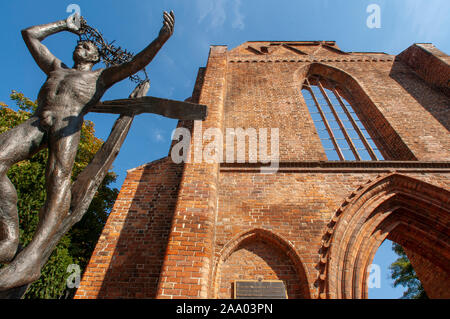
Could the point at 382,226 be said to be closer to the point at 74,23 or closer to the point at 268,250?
the point at 268,250

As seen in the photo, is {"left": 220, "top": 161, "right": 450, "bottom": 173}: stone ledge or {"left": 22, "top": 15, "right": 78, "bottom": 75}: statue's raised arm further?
{"left": 220, "top": 161, "right": 450, "bottom": 173}: stone ledge

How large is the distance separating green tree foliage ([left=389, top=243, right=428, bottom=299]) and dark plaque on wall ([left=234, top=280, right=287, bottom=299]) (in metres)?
15.5

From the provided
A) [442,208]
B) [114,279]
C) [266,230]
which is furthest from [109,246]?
[442,208]

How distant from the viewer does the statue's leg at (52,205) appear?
5.37ft

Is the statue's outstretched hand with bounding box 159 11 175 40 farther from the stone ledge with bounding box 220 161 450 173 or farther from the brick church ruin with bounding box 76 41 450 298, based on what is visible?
the stone ledge with bounding box 220 161 450 173

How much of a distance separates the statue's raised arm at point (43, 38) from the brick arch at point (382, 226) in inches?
175

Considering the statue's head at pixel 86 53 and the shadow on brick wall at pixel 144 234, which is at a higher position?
the statue's head at pixel 86 53

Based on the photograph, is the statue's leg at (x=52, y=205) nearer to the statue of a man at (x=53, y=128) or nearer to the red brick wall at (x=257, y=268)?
the statue of a man at (x=53, y=128)

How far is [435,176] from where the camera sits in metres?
4.80

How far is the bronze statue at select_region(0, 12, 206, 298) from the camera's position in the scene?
1816mm

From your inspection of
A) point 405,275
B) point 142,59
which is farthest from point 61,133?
point 405,275

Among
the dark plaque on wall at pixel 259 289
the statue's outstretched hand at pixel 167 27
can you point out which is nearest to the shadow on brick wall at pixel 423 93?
the dark plaque on wall at pixel 259 289

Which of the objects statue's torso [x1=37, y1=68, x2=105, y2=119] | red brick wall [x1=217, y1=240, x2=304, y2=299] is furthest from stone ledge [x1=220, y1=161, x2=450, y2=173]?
statue's torso [x1=37, y1=68, x2=105, y2=119]

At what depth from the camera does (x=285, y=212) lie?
4215 millimetres
